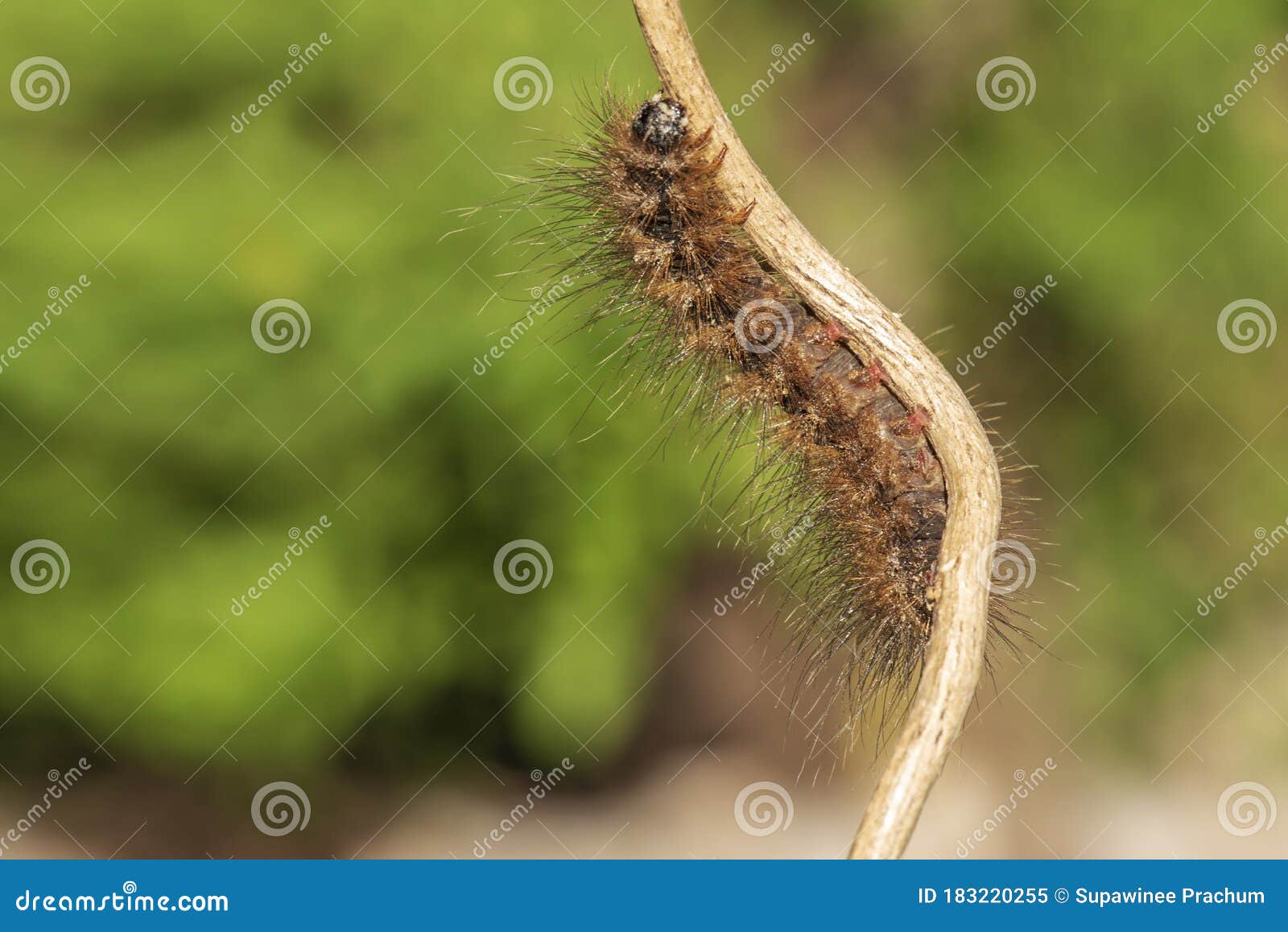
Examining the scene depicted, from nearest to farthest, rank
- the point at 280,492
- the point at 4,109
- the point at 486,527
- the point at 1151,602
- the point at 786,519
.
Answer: the point at 786,519 → the point at 4,109 → the point at 280,492 → the point at 486,527 → the point at 1151,602

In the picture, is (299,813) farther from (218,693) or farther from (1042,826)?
(1042,826)

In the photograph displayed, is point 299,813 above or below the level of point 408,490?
below

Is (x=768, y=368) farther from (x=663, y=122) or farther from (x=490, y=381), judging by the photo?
(x=490, y=381)

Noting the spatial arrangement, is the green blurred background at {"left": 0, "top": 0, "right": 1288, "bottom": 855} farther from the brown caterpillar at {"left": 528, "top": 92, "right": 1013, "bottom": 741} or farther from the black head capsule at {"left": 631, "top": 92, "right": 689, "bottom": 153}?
the black head capsule at {"left": 631, "top": 92, "right": 689, "bottom": 153}

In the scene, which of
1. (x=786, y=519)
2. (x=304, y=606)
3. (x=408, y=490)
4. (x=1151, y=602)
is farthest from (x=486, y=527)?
(x=1151, y=602)


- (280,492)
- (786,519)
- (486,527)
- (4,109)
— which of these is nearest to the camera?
(786,519)

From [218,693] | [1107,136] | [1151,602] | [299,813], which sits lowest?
[299,813]
